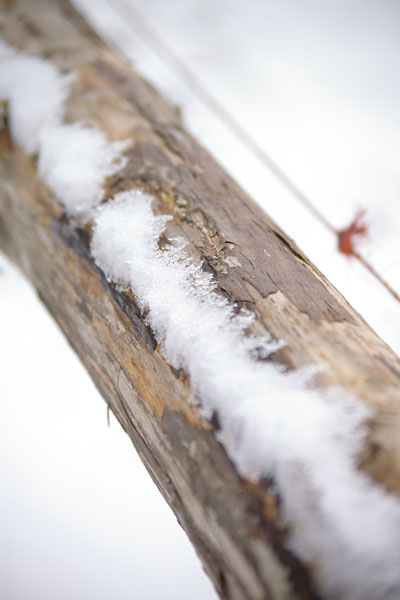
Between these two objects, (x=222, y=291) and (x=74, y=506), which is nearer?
(x=222, y=291)

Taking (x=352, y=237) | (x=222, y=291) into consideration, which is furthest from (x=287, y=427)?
(x=352, y=237)

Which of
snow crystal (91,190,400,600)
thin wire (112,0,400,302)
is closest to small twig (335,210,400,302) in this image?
thin wire (112,0,400,302)

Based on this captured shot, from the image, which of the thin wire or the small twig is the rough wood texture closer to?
the small twig

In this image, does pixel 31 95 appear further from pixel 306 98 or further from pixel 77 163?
pixel 306 98

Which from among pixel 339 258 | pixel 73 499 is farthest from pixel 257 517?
pixel 73 499

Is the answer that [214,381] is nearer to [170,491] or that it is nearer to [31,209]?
[170,491]

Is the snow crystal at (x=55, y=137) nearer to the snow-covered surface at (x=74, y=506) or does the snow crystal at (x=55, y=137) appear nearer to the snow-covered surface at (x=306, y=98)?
the snow-covered surface at (x=306, y=98)

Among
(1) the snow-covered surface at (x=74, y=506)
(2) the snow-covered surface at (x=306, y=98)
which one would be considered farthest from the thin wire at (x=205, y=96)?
(1) the snow-covered surface at (x=74, y=506)
